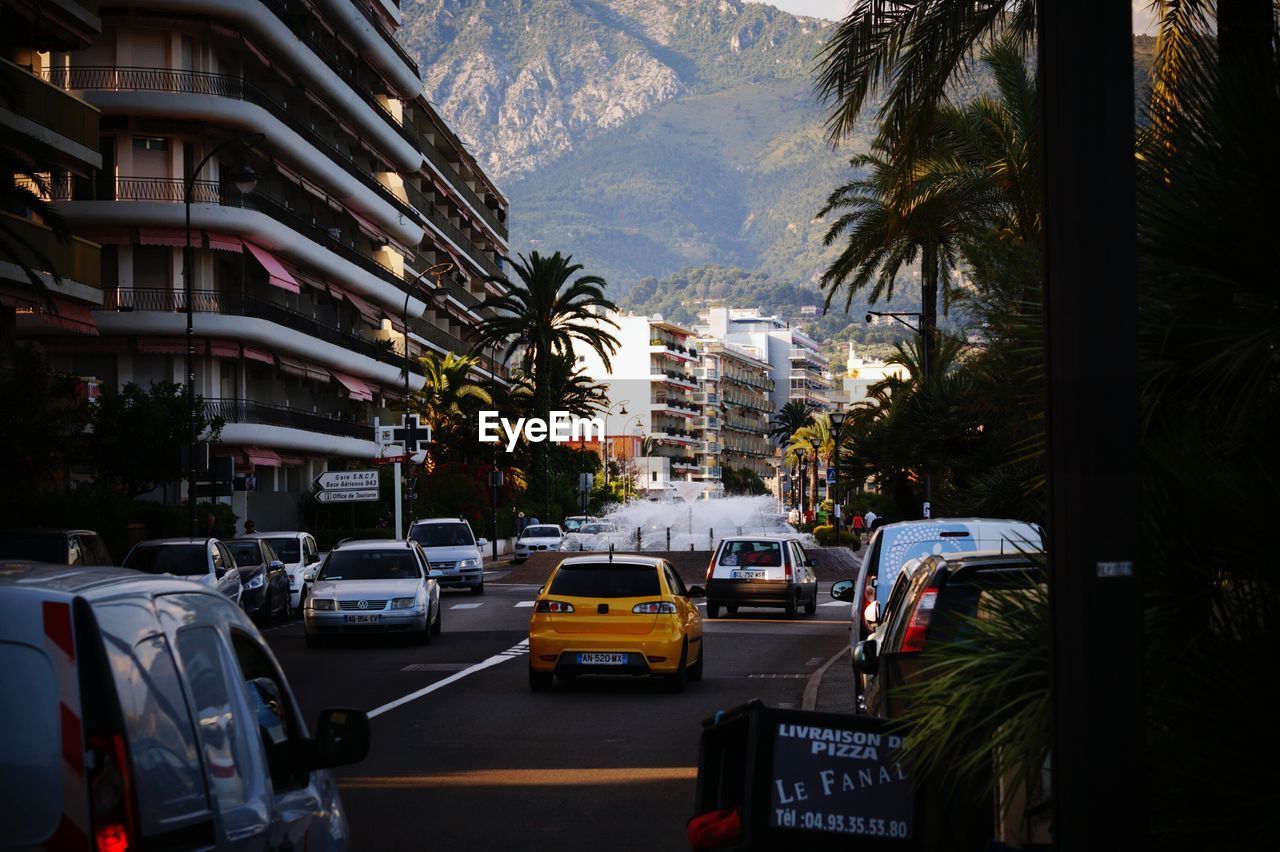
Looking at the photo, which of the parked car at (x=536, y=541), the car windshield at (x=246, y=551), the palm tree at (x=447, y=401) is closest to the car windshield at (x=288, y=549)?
the car windshield at (x=246, y=551)

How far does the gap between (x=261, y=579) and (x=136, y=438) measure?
340 inches

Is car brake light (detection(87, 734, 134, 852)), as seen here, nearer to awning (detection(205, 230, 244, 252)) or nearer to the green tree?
the green tree

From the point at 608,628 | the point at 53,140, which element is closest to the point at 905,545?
the point at 608,628

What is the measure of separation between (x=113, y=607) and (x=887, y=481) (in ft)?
127

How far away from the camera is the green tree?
134ft

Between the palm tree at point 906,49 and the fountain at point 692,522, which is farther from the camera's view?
the fountain at point 692,522

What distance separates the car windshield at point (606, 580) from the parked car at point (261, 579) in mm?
13311

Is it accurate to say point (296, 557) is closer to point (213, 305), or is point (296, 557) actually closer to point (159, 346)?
point (159, 346)

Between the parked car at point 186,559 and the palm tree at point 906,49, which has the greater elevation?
the palm tree at point 906,49

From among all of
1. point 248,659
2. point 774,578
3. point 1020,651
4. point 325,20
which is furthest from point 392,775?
point 325,20

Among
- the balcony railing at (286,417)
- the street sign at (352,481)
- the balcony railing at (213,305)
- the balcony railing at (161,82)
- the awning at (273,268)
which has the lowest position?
the street sign at (352,481)

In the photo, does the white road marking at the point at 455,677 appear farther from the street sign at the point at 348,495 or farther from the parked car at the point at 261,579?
the street sign at the point at 348,495

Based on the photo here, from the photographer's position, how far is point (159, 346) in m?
55.8

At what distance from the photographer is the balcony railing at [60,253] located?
108ft
